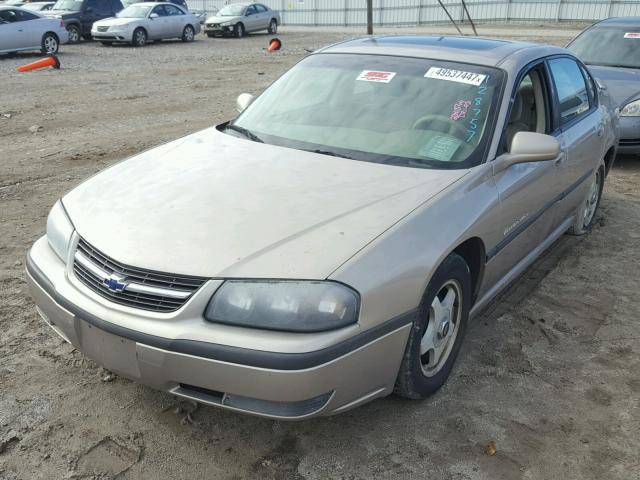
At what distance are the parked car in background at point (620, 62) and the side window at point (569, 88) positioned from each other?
2836 mm

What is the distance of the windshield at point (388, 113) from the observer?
338 cm

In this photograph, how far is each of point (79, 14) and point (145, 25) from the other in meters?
2.55

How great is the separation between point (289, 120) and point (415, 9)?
1569 inches

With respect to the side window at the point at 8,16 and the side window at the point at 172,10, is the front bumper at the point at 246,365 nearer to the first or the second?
the side window at the point at 8,16

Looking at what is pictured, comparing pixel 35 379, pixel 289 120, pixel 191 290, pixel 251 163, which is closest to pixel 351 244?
pixel 191 290

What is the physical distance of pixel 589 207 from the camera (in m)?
5.39

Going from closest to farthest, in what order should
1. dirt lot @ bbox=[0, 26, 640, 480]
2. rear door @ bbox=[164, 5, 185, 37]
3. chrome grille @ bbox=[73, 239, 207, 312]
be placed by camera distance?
chrome grille @ bbox=[73, 239, 207, 312], dirt lot @ bbox=[0, 26, 640, 480], rear door @ bbox=[164, 5, 185, 37]

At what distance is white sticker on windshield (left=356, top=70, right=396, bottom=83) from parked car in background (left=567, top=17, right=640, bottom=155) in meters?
4.69

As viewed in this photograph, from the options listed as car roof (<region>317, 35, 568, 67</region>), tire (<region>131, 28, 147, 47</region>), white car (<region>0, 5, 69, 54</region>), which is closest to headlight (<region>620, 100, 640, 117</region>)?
car roof (<region>317, 35, 568, 67</region>)

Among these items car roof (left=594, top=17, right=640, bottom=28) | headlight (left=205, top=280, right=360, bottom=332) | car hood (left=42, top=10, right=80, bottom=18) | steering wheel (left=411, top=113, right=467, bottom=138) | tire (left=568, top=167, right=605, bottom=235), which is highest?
car roof (left=594, top=17, right=640, bottom=28)

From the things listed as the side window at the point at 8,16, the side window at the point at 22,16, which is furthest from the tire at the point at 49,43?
the side window at the point at 8,16

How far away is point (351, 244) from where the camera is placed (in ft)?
8.37

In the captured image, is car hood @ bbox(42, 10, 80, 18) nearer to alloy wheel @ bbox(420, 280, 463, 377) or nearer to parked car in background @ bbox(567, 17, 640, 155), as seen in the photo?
parked car in background @ bbox(567, 17, 640, 155)

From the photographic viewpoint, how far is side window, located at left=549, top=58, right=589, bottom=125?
14.0 feet
